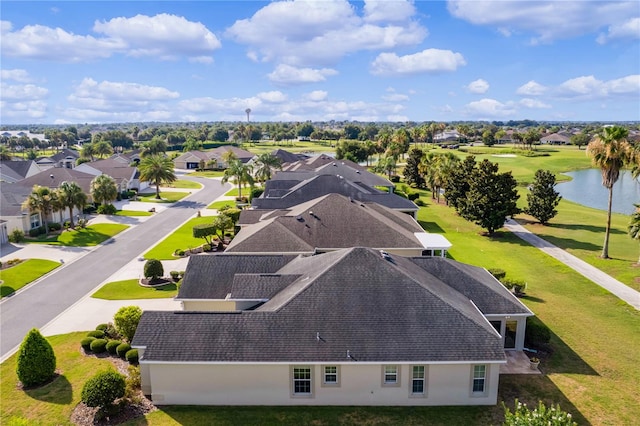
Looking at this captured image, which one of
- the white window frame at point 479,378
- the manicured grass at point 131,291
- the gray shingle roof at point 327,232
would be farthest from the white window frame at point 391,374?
the manicured grass at point 131,291

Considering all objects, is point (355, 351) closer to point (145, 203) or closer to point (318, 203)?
point (318, 203)

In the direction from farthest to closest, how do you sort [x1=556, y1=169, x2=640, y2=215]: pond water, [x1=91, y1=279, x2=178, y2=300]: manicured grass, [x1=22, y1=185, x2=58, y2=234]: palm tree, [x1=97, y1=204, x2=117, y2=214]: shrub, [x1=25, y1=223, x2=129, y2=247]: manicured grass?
[x1=556, y1=169, x2=640, y2=215]: pond water, [x1=97, y1=204, x2=117, y2=214]: shrub, [x1=22, y1=185, x2=58, y2=234]: palm tree, [x1=25, y1=223, x2=129, y2=247]: manicured grass, [x1=91, y1=279, x2=178, y2=300]: manicured grass

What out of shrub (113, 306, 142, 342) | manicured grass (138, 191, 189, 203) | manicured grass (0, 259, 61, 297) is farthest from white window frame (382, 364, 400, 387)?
manicured grass (138, 191, 189, 203)

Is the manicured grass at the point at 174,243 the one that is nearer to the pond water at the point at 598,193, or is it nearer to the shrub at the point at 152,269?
the shrub at the point at 152,269

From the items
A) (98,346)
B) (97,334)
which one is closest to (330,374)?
(98,346)

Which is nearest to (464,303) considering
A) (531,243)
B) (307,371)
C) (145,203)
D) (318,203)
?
(307,371)

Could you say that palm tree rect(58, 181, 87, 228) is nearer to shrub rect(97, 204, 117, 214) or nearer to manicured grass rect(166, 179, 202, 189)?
shrub rect(97, 204, 117, 214)

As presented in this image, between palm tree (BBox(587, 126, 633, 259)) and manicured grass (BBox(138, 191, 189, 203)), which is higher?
palm tree (BBox(587, 126, 633, 259))
